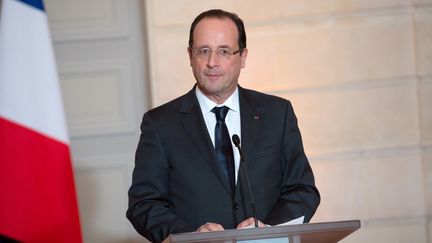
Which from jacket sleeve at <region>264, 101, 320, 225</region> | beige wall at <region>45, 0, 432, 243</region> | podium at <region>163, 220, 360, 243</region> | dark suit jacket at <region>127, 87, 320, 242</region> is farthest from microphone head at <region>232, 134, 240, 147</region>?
beige wall at <region>45, 0, 432, 243</region>

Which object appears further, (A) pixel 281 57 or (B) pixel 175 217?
(A) pixel 281 57

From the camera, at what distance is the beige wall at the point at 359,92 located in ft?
18.8

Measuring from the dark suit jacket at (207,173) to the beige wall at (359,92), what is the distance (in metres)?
1.95

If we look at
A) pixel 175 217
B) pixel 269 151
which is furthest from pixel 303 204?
pixel 175 217

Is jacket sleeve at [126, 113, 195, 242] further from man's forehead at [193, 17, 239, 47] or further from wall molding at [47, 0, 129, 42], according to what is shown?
wall molding at [47, 0, 129, 42]

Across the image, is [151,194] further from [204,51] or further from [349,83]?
[349,83]

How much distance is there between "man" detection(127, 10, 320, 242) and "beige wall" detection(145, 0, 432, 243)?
1.95 m

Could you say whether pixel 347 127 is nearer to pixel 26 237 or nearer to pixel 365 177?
pixel 365 177

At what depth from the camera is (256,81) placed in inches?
225

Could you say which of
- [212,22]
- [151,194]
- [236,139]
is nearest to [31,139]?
[151,194]

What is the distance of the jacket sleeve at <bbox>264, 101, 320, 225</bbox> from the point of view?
356cm

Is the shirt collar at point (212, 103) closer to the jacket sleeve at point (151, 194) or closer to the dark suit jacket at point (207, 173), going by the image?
the dark suit jacket at point (207, 173)

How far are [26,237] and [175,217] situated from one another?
0.72m

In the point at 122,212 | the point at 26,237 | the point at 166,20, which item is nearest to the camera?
the point at 26,237
